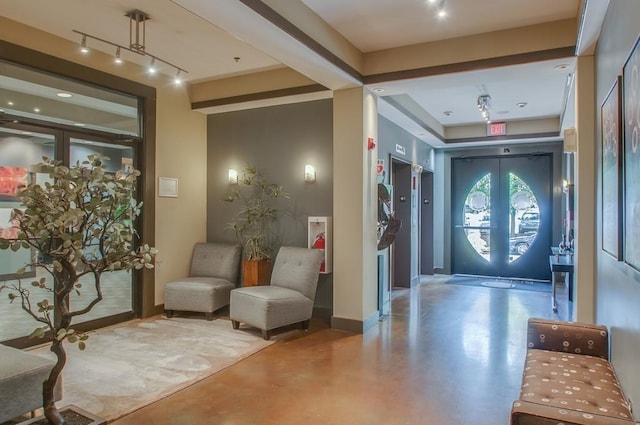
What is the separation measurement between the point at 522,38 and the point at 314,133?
Result: 249 centimetres

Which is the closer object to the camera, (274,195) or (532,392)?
(532,392)

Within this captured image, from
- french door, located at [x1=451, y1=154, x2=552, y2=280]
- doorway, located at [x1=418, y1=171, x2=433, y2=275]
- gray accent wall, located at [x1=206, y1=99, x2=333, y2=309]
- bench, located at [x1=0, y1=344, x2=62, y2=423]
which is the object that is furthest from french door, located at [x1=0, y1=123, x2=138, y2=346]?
french door, located at [x1=451, y1=154, x2=552, y2=280]

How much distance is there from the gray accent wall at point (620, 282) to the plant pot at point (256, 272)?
3.58 m

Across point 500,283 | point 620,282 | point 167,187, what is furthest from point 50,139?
point 500,283

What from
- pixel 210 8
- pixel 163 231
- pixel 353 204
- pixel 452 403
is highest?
pixel 210 8

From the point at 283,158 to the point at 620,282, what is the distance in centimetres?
402

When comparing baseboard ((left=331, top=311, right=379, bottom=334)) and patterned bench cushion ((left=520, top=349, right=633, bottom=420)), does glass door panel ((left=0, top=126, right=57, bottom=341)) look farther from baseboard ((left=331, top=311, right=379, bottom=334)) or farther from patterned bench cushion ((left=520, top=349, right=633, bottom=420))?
patterned bench cushion ((left=520, top=349, right=633, bottom=420))

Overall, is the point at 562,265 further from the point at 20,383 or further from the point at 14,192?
the point at 14,192

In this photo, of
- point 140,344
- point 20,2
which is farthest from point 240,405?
point 20,2

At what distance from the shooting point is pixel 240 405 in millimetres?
2947

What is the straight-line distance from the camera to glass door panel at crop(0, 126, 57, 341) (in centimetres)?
397

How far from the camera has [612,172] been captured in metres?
2.43

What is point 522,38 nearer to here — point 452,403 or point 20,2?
point 452,403

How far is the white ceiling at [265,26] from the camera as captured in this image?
137 inches
